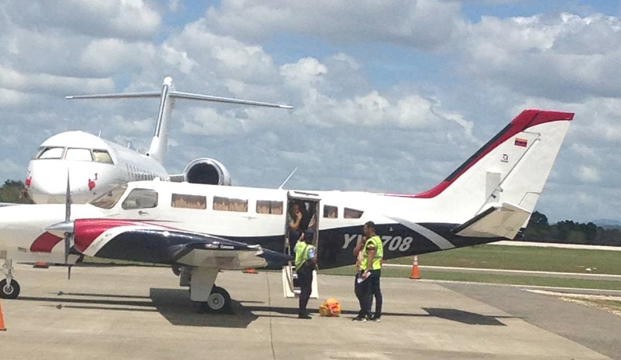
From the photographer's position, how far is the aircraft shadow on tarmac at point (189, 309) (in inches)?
676

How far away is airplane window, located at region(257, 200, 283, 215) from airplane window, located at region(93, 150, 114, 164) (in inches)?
385

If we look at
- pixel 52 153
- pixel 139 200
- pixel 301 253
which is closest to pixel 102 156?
pixel 52 153

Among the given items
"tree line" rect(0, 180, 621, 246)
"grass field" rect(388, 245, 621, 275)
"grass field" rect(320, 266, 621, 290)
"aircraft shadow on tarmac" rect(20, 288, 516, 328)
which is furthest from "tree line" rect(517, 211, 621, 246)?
"aircraft shadow on tarmac" rect(20, 288, 516, 328)

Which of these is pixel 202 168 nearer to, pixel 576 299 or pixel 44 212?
pixel 576 299

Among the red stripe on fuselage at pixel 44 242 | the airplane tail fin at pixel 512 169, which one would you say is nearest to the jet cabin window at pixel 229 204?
the red stripe on fuselage at pixel 44 242

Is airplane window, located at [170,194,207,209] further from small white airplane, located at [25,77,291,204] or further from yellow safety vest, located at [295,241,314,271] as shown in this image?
small white airplane, located at [25,77,291,204]

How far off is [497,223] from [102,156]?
13138 millimetres

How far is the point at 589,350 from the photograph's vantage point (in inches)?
621

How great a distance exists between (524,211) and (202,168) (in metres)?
21.2

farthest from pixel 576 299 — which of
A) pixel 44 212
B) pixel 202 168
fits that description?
pixel 202 168

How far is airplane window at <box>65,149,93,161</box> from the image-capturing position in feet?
87.4

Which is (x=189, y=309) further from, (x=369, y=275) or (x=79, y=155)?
(x=79, y=155)

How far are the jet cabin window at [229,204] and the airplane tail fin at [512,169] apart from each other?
12.1 ft

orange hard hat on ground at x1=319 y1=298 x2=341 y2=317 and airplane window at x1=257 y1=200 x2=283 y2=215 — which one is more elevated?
airplane window at x1=257 y1=200 x2=283 y2=215
